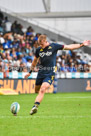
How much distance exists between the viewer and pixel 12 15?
31812 mm

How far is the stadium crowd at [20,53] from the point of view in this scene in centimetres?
2164

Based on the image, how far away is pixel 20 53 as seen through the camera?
2453cm

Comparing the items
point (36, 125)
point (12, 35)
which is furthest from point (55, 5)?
point (36, 125)

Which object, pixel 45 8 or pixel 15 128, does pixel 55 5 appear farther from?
pixel 15 128

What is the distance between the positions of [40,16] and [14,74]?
1396cm

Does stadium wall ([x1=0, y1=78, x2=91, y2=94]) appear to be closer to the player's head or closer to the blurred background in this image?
the blurred background

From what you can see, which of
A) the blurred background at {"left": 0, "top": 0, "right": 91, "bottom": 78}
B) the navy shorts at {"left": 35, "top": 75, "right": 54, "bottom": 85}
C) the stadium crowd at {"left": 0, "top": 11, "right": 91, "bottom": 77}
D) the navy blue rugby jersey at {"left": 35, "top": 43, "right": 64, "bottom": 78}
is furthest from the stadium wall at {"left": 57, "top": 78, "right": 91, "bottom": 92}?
the navy blue rugby jersey at {"left": 35, "top": 43, "right": 64, "bottom": 78}

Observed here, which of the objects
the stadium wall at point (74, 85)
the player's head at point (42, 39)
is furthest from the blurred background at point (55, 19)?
the player's head at point (42, 39)

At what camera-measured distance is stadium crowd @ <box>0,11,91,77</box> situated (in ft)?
71.0

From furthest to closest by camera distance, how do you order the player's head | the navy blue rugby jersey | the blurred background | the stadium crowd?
the blurred background < the stadium crowd < the navy blue rugby jersey < the player's head

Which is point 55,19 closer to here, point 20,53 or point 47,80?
point 20,53

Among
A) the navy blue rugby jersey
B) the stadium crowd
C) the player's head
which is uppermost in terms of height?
the player's head

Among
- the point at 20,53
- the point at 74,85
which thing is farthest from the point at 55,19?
the point at 74,85

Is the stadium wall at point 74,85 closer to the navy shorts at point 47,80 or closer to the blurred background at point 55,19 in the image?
the blurred background at point 55,19
